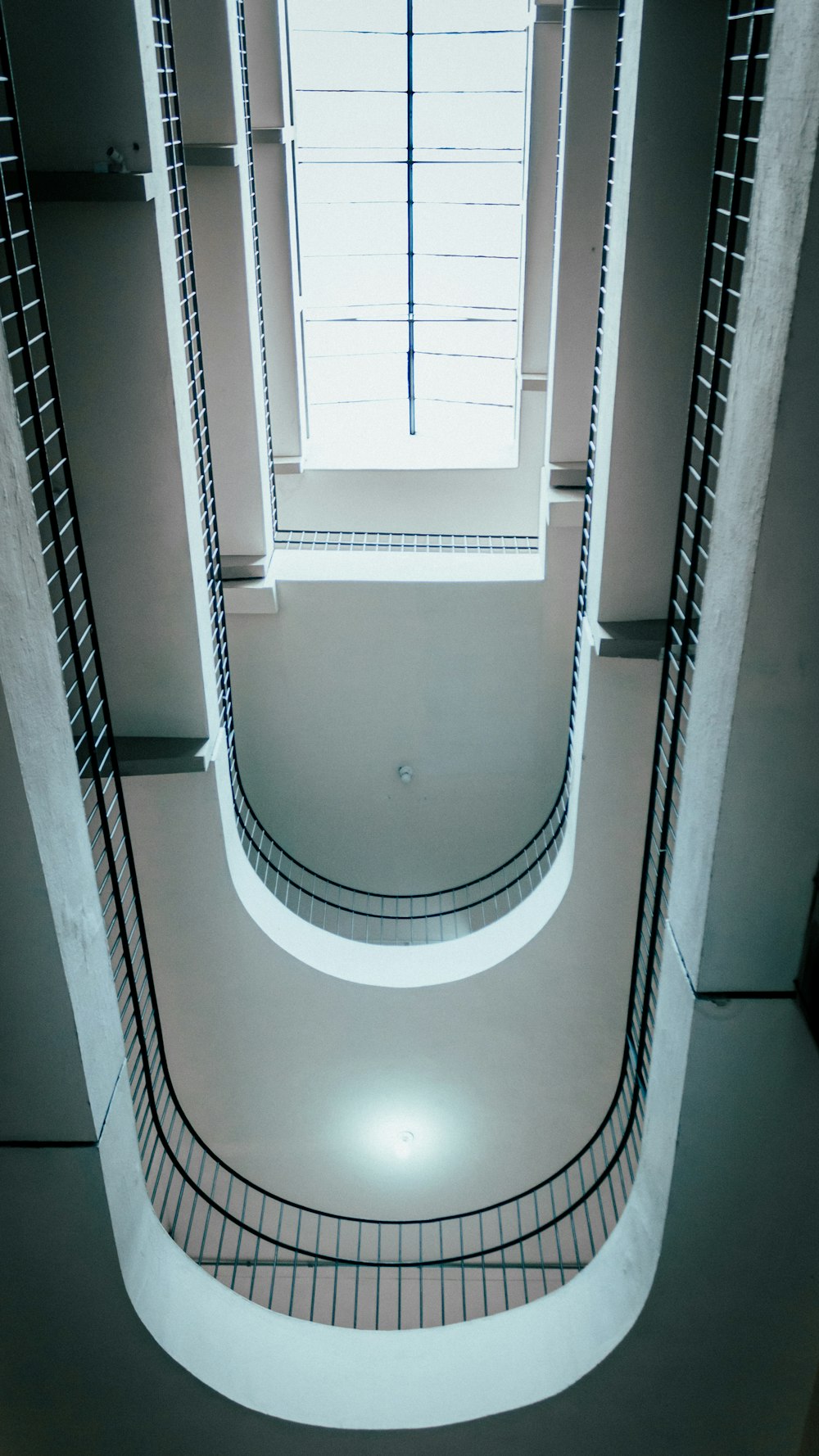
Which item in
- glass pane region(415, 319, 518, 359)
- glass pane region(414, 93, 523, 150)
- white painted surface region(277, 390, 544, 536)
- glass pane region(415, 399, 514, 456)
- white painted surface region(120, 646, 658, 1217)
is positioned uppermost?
glass pane region(414, 93, 523, 150)

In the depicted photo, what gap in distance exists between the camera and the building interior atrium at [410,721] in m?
4.44

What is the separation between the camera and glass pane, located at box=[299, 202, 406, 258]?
12.3 m

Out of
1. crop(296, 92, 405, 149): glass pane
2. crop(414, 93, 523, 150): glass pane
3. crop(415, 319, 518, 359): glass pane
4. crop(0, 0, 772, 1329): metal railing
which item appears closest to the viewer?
crop(0, 0, 772, 1329): metal railing

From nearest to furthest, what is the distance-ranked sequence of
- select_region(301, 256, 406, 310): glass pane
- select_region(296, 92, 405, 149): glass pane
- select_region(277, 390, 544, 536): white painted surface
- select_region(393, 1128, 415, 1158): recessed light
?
select_region(393, 1128, 415, 1158): recessed light
select_region(296, 92, 405, 149): glass pane
select_region(277, 390, 544, 536): white painted surface
select_region(301, 256, 406, 310): glass pane

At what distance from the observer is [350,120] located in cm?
1152

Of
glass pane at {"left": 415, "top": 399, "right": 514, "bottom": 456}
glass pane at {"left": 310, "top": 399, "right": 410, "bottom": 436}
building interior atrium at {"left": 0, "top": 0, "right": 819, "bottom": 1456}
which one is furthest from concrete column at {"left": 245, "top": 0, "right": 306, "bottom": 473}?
glass pane at {"left": 415, "top": 399, "right": 514, "bottom": 456}

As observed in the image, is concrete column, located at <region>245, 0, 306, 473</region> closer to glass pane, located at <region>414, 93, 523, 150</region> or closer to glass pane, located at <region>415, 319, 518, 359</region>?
glass pane, located at <region>414, 93, 523, 150</region>

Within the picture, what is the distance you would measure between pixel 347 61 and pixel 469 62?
134cm

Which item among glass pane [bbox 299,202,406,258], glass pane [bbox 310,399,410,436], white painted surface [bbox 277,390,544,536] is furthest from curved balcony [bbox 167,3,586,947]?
glass pane [bbox 310,399,410,436]

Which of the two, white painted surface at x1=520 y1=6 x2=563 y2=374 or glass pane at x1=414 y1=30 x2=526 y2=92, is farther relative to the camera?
glass pane at x1=414 y1=30 x2=526 y2=92

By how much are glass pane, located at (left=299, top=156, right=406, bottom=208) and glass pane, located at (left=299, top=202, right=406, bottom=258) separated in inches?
2.9

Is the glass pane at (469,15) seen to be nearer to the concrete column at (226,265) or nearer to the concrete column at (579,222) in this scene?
the concrete column at (579,222)

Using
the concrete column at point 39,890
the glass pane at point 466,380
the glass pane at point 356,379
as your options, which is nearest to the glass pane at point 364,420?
the glass pane at point 356,379

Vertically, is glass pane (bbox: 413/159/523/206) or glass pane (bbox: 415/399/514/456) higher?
glass pane (bbox: 413/159/523/206)
